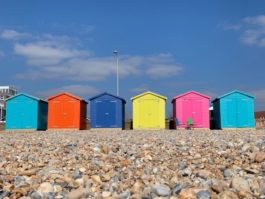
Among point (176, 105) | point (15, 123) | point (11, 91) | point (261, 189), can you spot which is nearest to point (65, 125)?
point (15, 123)

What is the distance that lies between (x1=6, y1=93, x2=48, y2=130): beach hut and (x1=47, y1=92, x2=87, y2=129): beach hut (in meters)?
0.69

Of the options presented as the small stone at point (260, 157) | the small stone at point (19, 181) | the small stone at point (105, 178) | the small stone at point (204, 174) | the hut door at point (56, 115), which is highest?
the hut door at point (56, 115)

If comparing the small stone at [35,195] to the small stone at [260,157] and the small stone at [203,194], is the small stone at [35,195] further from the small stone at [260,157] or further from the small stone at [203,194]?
the small stone at [260,157]

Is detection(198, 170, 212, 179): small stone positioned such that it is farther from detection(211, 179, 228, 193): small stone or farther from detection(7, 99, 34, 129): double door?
detection(7, 99, 34, 129): double door

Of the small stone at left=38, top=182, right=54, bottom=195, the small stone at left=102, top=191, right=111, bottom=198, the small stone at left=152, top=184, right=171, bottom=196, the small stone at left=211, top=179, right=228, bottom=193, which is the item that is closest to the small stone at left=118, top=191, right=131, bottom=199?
the small stone at left=102, top=191, right=111, bottom=198

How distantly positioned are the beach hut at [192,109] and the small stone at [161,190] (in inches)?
616

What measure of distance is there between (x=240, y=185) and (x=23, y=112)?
17.1 m

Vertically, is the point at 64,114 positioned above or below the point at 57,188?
above

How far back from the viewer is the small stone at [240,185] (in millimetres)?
3571

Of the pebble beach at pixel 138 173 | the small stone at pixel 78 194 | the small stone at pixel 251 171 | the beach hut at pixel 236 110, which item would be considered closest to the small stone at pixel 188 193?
the pebble beach at pixel 138 173

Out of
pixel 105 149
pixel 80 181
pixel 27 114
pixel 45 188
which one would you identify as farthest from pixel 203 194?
pixel 27 114

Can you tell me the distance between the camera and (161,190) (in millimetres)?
3547

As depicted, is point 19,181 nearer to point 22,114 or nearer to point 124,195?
point 124,195

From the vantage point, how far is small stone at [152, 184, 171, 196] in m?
3.50
